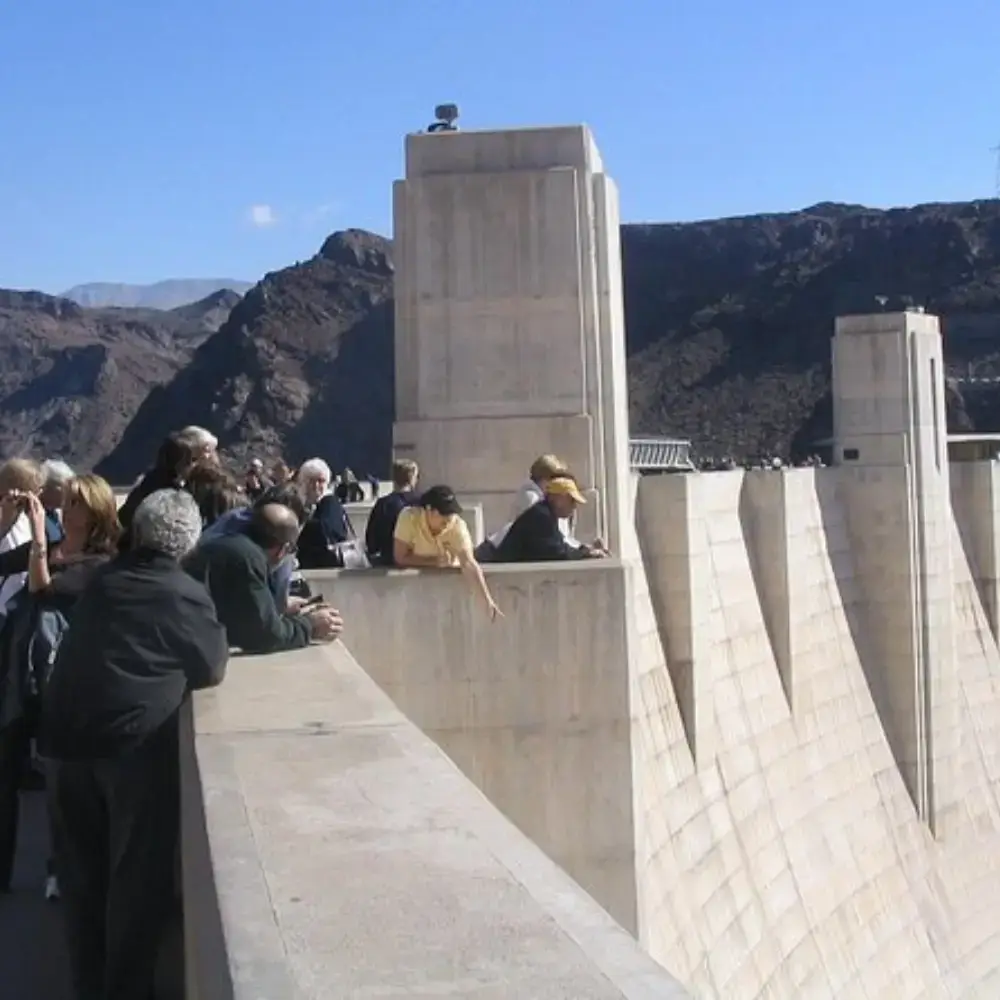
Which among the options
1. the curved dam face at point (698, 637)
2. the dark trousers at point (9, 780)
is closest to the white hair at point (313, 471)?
the curved dam face at point (698, 637)

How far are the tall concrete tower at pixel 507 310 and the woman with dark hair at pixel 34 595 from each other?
385 centimetres

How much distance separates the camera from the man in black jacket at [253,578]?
486 centimetres

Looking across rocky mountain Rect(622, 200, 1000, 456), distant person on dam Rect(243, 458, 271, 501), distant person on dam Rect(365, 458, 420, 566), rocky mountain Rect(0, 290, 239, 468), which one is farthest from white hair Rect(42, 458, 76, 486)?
rocky mountain Rect(0, 290, 239, 468)

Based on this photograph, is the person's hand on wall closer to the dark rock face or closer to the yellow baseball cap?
the yellow baseball cap

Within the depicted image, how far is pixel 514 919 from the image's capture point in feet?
7.98

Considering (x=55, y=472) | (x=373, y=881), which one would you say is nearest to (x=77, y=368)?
(x=55, y=472)

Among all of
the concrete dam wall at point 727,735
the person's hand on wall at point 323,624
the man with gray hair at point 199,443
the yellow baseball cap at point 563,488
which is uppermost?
the man with gray hair at point 199,443

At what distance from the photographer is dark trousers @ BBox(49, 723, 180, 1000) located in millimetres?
4117

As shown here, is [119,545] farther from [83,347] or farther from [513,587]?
[83,347]

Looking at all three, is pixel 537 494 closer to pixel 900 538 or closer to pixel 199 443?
pixel 199 443

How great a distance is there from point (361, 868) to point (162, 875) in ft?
5.15

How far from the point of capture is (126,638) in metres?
4.00

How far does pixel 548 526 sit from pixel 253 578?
9.32ft

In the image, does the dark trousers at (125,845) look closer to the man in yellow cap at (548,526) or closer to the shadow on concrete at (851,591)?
the man in yellow cap at (548,526)
